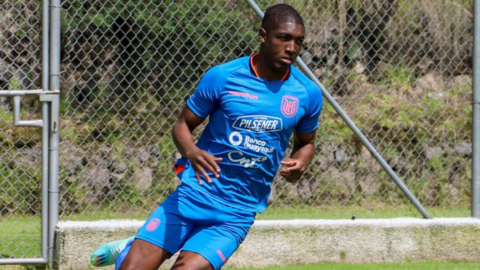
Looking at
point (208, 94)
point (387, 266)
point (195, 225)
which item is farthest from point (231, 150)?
point (387, 266)

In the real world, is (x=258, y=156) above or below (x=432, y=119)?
above

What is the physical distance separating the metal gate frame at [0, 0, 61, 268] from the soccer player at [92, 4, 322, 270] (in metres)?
2.08

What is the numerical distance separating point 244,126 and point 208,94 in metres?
0.28

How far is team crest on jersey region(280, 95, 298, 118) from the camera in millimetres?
4223

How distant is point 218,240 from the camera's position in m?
4.07

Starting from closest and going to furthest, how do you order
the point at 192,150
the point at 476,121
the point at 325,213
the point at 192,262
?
the point at 192,262 → the point at 192,150 → the point at 476,121 → the point at 325,213

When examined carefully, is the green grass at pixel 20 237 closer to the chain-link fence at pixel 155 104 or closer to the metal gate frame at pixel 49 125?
the chain-link fence at pixel 155 104

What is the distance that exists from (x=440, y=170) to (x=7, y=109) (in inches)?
195

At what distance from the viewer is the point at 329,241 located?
6.73 m

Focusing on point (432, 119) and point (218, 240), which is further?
point (432, 119)

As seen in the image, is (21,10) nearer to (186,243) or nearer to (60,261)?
(60,261)

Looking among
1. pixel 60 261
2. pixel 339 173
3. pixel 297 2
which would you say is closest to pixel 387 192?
pixel 339 173

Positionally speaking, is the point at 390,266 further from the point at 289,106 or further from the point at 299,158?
the point at 289,106

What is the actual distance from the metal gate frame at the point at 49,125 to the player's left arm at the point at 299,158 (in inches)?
95.2
